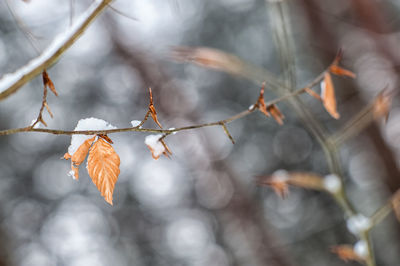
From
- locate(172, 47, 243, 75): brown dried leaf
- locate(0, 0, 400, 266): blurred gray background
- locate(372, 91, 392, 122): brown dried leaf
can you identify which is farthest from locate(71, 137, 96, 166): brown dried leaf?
locate(0, 0, 400, 266): blurred gray background

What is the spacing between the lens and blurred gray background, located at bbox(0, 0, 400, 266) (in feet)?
9.44

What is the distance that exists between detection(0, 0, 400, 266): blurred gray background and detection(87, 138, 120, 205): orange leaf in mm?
2330

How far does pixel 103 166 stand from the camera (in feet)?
1.23

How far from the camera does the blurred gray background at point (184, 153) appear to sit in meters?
2.88

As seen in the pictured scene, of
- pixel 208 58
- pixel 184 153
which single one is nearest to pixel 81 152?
pixel 208 58

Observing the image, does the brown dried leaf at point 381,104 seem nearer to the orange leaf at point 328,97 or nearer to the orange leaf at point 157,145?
the orange leaf at point 328,97

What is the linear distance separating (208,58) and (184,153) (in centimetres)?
270

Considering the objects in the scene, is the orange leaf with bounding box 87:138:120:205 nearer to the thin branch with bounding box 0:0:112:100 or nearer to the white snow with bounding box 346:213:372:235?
the thin branch with bounding box 0:0:112:100

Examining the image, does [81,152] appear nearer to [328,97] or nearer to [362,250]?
[328,97]

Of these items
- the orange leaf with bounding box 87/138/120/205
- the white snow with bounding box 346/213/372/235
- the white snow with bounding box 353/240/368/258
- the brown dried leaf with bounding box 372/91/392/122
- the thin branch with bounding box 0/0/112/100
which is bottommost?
the white snow with bounding box 353/240/368/258

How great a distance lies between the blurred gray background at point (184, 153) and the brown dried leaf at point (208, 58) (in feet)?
7.21

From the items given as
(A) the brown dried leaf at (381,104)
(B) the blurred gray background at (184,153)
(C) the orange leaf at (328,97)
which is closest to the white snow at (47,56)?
(C) the orange leaf at (328,97)

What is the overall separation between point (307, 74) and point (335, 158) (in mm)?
3161

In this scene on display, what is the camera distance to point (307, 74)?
362cm
